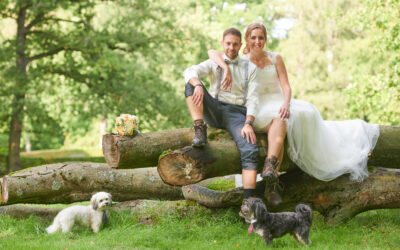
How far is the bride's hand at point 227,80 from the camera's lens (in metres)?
5.35

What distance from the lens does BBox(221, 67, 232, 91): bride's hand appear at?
535 centimetres

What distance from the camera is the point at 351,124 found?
6082 millimetres

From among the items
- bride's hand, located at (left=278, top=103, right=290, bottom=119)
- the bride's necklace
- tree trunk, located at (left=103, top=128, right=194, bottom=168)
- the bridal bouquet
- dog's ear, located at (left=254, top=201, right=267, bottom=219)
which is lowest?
dog's ear, located at (left=254, top=201, right=267, bottom=219)

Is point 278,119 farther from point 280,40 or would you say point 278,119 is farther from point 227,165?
point 280,40

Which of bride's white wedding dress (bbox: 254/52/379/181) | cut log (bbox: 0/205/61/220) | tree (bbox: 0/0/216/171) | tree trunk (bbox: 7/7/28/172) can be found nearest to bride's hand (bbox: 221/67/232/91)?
bride's white wedding dress (bbox: 254/52/379/181)

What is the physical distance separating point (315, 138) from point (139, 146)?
230 cm

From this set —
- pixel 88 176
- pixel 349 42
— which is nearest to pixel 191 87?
pixel 88 176

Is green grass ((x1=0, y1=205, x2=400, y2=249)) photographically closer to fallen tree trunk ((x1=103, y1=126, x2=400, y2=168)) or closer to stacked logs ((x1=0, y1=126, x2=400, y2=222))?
stacked logs ((x1=0, y1=126, x2=400, y2=222))

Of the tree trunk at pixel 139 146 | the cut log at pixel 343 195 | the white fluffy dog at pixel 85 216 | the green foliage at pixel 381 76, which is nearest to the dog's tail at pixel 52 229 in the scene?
the white fluffy dog at pixel 85 216

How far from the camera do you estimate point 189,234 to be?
5.47 meters

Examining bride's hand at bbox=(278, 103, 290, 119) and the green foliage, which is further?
the green foliage

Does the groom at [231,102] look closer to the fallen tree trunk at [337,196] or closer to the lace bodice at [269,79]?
the lace bodice at [269,79]

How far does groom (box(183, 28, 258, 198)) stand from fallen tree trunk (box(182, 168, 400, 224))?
40.8 inches

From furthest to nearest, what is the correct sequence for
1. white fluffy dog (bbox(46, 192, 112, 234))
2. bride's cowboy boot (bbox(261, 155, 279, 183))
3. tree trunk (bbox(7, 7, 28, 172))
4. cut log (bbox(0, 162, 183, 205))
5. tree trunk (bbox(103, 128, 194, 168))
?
tree trunk (bbox(7, 7, 28, 172)), cut log (bbox(0, 162, 183, 205)), white fluffy dog (bbox(46, 192, 112, 234)), tree trunk (bbox(103, 128, 194, 168)), bride's cowboy boot (bbox(261, 155, 279, 183))
